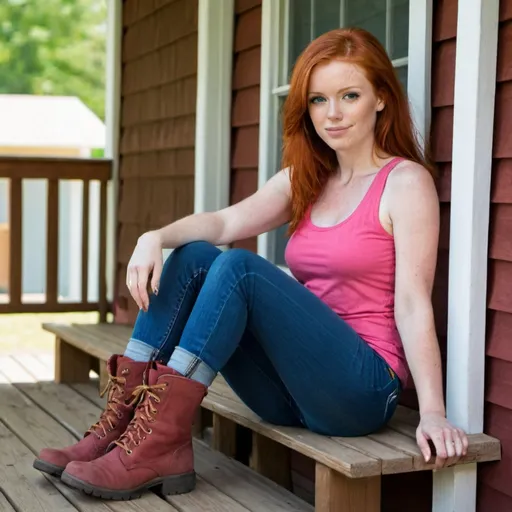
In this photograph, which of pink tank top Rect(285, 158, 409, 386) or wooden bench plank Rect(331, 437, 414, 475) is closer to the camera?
wooden bench plank Rect(331, 437, 414, 475)

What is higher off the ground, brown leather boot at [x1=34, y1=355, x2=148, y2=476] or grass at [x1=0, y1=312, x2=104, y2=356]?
brown leather boot at [x1=34, y1=355, x2=148, y2=476]

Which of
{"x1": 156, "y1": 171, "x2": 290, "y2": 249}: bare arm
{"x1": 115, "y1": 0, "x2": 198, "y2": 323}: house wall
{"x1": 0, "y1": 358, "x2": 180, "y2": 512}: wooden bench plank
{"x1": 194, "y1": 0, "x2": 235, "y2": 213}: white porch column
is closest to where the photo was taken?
{"x1": 0, "y1": 358, "x2": 180, "y2": 512}: wooden bench plank

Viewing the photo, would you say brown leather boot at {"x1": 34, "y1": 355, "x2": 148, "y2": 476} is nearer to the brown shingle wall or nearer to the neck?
the neck

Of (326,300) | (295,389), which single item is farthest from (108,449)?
(326,300)

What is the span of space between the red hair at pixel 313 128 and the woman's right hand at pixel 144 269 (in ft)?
1.32

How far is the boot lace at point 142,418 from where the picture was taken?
2184 millimetres

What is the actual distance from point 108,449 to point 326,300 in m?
0.62

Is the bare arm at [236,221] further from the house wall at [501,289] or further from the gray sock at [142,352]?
the house wall at [501,289]

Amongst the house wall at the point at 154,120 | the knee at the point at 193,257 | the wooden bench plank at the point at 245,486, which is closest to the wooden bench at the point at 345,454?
the wooden bench plank at the point at 245,486

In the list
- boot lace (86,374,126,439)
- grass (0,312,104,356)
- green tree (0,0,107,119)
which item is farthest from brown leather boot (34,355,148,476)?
green tree (0,0,107,119)

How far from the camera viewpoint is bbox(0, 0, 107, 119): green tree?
20031 millimetres

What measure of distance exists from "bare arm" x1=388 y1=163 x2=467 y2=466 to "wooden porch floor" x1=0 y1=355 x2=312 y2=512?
451 millimetres

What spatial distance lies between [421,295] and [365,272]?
17 cm

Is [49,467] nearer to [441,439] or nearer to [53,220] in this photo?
[441,439]
